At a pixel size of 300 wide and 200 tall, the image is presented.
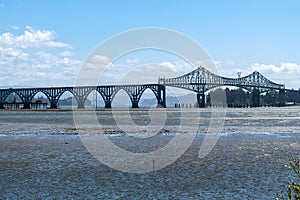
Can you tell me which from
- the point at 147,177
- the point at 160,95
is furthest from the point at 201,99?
the point at 147,177

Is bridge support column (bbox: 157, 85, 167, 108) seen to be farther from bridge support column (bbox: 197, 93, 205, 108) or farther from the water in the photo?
the water

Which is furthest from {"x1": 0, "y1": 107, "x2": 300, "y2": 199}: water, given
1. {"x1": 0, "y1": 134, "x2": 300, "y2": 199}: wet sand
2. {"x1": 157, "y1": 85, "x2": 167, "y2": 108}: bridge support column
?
{"x1": 157, "y1": 85, "x2": 167, "y2": 108}: bridge support column

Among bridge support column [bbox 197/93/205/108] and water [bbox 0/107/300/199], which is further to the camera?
bridge support column [bbox 197/93/205/108]

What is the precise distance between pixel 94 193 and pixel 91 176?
279 centimetres

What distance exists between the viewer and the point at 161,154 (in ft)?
70.9

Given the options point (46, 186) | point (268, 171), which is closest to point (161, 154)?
point (268, 171)


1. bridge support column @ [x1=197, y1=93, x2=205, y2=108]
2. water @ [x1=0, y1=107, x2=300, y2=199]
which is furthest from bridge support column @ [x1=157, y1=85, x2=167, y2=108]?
water @ [x1=0, y1=107, x2=300, y2=199]

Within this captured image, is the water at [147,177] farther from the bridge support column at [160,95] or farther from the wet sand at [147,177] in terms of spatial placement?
the bridge support column at [160,95]

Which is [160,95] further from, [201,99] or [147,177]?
[147,177]

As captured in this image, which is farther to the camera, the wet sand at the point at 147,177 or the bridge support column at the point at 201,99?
the bridge support column at the point at 201,99

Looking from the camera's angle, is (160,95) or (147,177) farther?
(160,95)

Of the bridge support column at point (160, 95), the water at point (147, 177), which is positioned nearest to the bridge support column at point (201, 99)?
the bridge support column at point (160, 95)

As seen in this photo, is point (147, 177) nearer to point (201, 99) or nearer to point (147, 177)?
point (147, 177)

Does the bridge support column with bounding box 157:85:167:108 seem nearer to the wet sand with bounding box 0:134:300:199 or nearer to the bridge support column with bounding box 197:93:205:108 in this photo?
the bridge support column with bounding box 197:93:205:108
